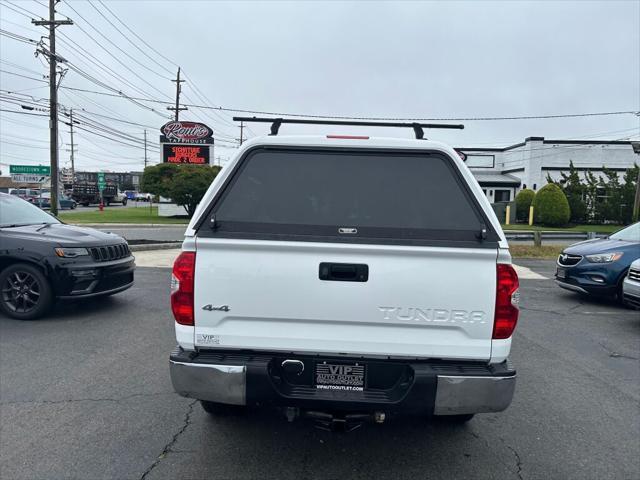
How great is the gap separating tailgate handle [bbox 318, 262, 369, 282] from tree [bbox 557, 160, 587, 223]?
114 ft

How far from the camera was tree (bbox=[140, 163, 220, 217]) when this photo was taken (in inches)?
1192

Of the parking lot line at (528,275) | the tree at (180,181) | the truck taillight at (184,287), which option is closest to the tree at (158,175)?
the tree at (180,181)

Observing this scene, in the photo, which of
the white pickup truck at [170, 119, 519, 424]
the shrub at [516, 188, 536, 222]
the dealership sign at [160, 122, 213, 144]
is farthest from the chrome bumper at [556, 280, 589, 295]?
the dealership sign at [160, 122, 213, 144]

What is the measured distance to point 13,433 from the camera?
3748 millimetres

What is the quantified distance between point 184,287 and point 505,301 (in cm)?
188

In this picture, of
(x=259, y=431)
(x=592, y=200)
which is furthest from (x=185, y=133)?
(x=259, y=431)

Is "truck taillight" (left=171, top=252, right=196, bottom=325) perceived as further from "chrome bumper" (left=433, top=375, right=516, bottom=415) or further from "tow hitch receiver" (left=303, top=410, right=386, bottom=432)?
"chrome bumper" (left=433, top=375, right=516, bottom=415)

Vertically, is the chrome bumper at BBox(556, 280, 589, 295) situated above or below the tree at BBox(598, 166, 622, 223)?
below

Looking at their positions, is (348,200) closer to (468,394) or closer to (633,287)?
(468,394)

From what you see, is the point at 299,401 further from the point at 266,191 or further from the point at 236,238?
the point at 266,191

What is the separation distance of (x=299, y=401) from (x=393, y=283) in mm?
873

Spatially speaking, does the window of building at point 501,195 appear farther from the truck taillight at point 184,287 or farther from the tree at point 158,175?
the truck taillight at point 184,287

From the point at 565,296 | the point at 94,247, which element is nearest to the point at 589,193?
the point at 565,296

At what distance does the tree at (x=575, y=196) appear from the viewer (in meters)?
33.6
